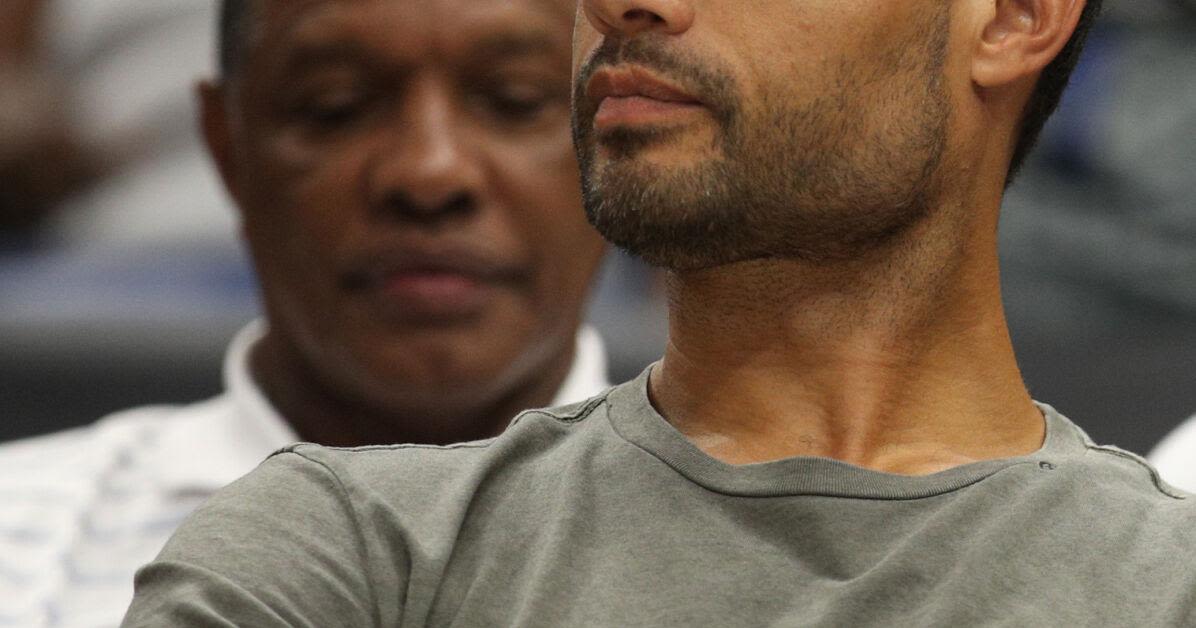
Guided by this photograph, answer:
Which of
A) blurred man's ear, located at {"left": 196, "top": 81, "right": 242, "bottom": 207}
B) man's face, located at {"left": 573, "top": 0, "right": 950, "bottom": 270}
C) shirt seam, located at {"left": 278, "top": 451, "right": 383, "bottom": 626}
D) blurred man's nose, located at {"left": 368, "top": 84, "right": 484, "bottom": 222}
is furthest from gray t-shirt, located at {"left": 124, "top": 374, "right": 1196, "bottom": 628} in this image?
blurred man's ear, located at {"left": 196, "top": 81, "right": 242, "bottom": 207}

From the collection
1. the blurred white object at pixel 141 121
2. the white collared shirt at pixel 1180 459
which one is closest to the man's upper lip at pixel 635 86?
the white collared shirt at pixel 1180 459

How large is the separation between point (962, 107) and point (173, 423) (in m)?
1.31

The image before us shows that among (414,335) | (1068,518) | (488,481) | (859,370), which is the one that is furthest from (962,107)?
(414,335)

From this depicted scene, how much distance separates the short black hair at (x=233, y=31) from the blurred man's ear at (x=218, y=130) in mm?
49

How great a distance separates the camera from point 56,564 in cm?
210

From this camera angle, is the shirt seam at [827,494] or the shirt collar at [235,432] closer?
the shirt seam at [827,494]

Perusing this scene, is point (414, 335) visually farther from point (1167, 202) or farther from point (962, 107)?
point (1167, 202)

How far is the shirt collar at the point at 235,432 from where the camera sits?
224 cm

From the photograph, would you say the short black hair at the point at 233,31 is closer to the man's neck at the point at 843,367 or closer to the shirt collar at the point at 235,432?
the shirt collar at the point at 235,432

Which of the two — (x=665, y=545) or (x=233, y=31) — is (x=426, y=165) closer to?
(x=233, y=31)

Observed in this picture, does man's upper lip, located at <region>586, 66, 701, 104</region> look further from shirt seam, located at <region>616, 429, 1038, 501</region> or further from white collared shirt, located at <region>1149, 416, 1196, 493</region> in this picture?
white collared shirt, located at <region>1149, 416, 1196, 493</region>

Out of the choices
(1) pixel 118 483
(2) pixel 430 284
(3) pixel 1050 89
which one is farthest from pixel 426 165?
(3) pixel 1050 89

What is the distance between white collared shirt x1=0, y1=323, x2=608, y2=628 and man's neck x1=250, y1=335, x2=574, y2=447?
0.03 m

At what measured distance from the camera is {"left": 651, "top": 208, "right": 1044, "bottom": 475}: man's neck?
52.4 inches
